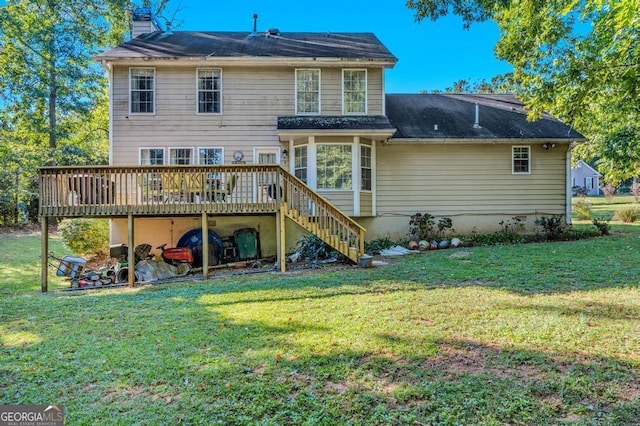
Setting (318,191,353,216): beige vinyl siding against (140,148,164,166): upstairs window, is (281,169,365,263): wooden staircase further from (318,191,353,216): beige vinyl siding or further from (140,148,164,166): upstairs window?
(140,148,164,166): upstairs window

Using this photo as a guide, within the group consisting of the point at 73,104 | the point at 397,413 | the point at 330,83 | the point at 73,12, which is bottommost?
the point at 397,413

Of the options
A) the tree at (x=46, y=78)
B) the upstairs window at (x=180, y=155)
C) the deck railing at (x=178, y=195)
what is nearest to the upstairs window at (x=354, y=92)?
the deck railing at (x=178, y=195)

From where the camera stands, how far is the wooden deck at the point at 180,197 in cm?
819

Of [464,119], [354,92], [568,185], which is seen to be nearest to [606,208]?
[568,185]

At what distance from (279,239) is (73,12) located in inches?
768

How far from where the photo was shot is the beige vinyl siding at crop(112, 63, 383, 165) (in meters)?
11.5

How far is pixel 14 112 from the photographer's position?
18.6 meters

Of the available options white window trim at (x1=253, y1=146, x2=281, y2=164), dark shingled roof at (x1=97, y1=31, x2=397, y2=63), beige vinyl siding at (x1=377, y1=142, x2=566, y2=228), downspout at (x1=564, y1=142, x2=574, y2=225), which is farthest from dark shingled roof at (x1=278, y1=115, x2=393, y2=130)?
downspout at (x1=564, y1=142, x2=574, y2=225)

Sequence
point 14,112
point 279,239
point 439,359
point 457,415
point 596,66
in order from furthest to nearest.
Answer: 1. point 14,112
2. point 279,239
3. point 596,66
4. point 439,359
5. point 457,415

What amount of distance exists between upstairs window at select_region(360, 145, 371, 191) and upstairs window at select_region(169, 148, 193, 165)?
5.41 metres

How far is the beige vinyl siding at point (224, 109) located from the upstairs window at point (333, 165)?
4.48ft

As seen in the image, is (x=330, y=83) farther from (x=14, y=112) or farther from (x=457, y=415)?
(x=14, y=112)

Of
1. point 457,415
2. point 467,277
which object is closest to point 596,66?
point 467,277

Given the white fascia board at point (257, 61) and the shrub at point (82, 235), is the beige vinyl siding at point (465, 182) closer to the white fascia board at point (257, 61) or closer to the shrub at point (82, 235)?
the white fascia board at point (257, 61)
